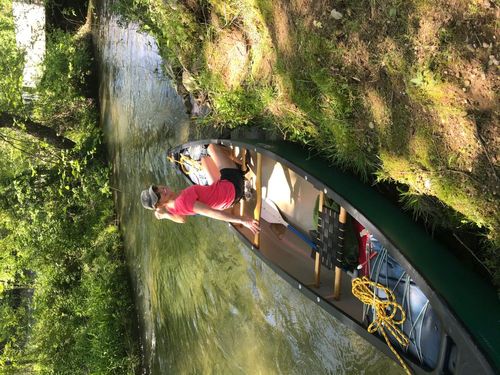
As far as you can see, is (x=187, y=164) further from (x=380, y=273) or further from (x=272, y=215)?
(x=380, y=273)

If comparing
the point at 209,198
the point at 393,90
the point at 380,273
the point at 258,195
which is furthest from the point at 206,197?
the point at 393,90

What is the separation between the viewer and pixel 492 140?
2357 millimetres

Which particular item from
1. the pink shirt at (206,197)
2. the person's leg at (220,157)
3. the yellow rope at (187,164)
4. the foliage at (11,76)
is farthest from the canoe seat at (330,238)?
the foliage at (11,76)

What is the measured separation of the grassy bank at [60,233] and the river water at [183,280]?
39 cm

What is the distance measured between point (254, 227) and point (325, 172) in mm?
1151

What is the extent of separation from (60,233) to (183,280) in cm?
319

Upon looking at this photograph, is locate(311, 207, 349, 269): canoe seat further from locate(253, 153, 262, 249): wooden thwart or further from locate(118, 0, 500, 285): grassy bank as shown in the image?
locate(253, 153, 262, 249): wooden thwart

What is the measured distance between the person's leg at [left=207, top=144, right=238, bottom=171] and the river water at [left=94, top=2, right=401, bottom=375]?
→ 1.24 m

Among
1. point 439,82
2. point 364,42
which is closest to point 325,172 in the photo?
point 364,42

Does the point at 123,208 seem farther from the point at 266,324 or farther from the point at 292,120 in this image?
the point at 292,120

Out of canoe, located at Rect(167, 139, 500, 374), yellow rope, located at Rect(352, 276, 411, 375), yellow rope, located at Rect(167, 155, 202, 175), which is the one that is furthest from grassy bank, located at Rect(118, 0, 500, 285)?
yellow rope, located at Rect(167, 155, 202, 175)

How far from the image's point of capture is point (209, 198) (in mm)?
4535

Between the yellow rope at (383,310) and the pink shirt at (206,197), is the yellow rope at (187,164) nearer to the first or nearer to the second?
the pink shirt at (206,197)

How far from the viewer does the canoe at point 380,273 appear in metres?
2.45
